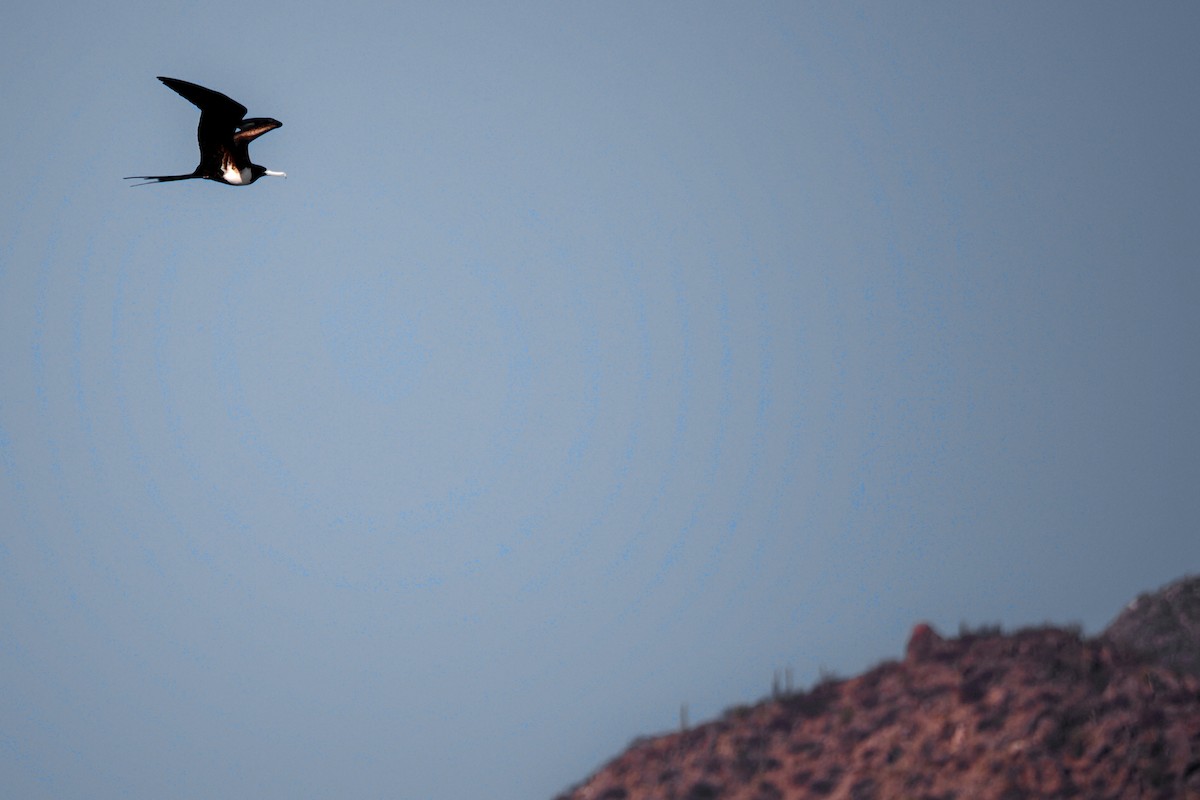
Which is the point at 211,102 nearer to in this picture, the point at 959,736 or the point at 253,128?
the point at 253,128

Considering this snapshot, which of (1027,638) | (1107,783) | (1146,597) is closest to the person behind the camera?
(1107,783)

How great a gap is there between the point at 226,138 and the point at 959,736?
1875 cm

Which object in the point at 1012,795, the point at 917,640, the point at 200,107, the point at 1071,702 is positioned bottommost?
the point at 1012,795

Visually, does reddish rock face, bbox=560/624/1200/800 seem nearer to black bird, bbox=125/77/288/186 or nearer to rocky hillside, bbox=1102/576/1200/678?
rocky hillside, bbox=1102/576/1200/678

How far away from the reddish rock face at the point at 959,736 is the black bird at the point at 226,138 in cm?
1473

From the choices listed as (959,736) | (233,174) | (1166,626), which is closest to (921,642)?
(959,736)

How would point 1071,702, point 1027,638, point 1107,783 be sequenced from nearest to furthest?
point 1107,783 < point 1071,702 < point 1027,638

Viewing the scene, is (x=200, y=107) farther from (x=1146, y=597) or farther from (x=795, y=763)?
(x=1146, y=597)

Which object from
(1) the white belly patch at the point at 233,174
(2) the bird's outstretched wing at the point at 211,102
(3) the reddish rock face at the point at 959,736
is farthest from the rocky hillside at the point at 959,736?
(2) the bird's outstretched wing at the point at 211,102

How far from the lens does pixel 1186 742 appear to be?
72.6ft

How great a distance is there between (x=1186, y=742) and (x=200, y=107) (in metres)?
22.1

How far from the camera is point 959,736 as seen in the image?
23469 millimetres

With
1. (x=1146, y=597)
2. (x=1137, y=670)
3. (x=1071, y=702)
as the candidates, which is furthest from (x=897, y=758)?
(x=1146, y=597)

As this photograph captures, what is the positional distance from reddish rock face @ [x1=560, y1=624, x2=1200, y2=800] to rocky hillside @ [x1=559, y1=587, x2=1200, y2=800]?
23 mm
